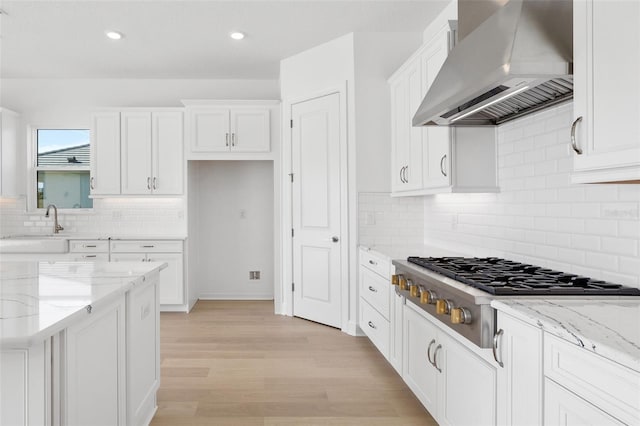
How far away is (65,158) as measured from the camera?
575cm

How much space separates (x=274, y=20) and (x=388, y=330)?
9.42ft

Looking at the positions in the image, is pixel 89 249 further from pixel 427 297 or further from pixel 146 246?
pixel 427 297

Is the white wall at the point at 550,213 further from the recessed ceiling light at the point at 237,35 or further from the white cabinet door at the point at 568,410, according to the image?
the recessed ceiling light at the point at 237,35

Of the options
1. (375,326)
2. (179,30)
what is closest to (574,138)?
(375,326)

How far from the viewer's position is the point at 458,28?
2.81 meters

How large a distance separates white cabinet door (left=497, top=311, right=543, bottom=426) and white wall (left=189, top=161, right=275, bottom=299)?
4495mm

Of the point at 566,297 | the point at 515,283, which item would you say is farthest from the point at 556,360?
the point at 515,283

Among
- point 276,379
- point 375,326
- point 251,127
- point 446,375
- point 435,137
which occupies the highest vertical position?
point 251,127

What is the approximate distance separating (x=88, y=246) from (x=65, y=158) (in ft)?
4.59

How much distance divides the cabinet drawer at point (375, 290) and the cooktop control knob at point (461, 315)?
4.35 feet

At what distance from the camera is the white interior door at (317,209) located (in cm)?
443

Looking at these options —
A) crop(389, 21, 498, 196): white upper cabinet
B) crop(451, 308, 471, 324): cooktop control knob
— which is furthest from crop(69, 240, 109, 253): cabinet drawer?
crop(451, 308, 471, 324): cooktop control knob

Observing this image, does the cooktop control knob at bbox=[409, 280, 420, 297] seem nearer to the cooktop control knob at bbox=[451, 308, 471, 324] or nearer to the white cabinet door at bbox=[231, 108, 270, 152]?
the cooktop control knob at bbox=[451, 308, 471, 324]

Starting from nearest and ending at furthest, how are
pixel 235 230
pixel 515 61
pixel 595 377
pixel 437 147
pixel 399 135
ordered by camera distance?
pixel 595 377 → pixel 515 61 → pixel 437 147 → pixel 399 135 → pixel 235 230
